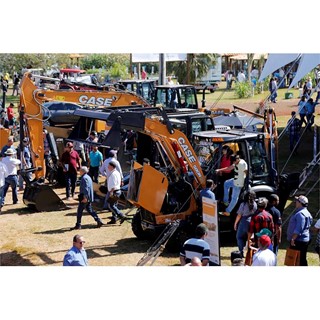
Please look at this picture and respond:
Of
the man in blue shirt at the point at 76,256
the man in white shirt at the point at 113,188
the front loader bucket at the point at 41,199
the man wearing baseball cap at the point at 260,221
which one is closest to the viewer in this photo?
the man in blue shirt at the point at 76,256

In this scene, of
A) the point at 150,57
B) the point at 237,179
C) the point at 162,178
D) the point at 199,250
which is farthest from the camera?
the point at 150,57

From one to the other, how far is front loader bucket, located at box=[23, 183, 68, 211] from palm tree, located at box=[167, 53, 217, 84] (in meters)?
Result: 26.5

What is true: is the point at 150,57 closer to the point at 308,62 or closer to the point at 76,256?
the point at 308,62

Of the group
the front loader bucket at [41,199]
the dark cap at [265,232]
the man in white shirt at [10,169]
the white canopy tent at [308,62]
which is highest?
the white canopy tent at [308,62]

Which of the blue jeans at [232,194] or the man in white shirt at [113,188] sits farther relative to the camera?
the man in white shirt at [113,188]

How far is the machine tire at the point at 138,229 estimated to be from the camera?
1296cm

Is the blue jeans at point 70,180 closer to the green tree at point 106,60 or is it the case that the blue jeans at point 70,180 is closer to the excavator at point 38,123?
the excavator at point 38,123

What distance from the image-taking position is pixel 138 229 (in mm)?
13031

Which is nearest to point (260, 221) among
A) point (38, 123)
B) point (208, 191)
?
point (208, 191)

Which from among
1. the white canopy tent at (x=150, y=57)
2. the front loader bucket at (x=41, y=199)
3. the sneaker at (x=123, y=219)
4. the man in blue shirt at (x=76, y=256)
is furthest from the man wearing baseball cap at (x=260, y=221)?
the white canopy tent at (x=150, y=57)

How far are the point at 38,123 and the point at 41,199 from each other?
2.39 m

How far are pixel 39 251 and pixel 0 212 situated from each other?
364 centimetres

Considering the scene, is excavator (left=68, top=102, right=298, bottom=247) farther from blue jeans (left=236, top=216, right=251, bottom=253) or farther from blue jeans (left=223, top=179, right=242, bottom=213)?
blue jeans (left=236, top=216, right=251, bottom=253)

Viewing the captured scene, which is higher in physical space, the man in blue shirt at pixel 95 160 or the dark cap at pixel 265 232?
the dark cap at pixel 265 232
